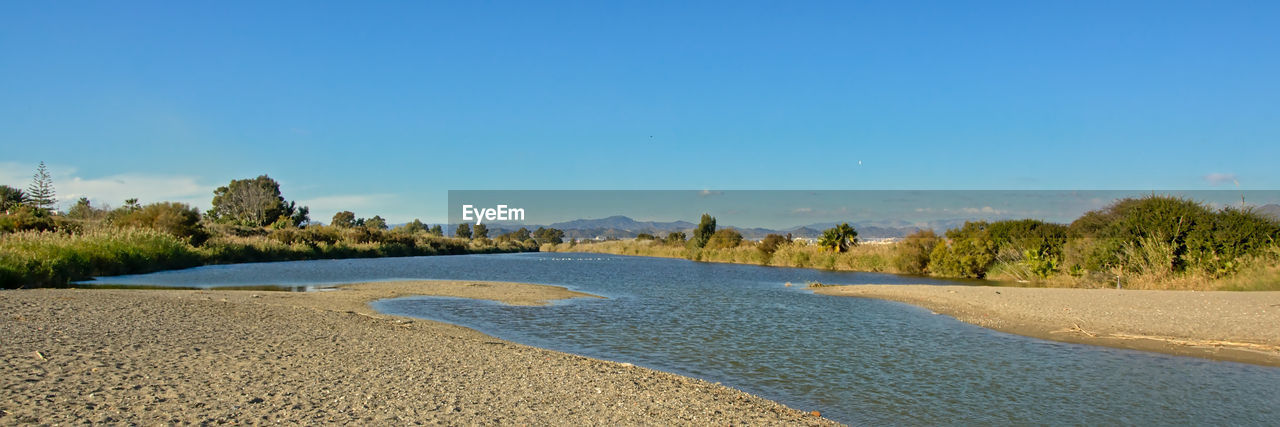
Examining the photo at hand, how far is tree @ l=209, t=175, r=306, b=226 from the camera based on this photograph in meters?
71.9

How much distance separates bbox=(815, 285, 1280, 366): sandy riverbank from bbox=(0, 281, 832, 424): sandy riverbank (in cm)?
834

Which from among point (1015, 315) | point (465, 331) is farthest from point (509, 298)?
point (1015, 315)

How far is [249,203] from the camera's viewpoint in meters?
73.0

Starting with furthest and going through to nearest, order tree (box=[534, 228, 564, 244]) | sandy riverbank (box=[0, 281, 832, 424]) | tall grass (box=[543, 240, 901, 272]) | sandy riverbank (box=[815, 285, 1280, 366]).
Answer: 1. tree (box=[534, 228, 564, 244])
2. tall grass (box=[543, 240, 901, 272])
3. sandy riverbank (box=[815, 285, 1280, 366])
4. sandy riverbank (box=[0, 281, 832, 424])

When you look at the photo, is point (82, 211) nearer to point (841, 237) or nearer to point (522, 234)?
point (841, 237)

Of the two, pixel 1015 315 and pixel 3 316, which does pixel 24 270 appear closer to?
pixel 3 316

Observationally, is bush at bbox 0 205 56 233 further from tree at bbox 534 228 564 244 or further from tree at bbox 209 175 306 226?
tree at bbox 534 228 564 244

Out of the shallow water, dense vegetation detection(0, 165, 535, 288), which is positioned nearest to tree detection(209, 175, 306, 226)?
dense vegetation detection(0, 165, 535, 288)

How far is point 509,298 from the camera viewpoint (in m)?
19.4

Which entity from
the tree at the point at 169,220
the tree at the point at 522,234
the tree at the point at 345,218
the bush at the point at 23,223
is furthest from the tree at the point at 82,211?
the tree at the point at 522,234

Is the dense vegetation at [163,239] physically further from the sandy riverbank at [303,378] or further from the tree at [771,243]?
the tree at [771,243]

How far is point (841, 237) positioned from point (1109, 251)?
24346mm

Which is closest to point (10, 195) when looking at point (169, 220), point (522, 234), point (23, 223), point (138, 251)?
point (169, 220)

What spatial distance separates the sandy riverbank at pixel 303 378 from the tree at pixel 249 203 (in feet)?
221
